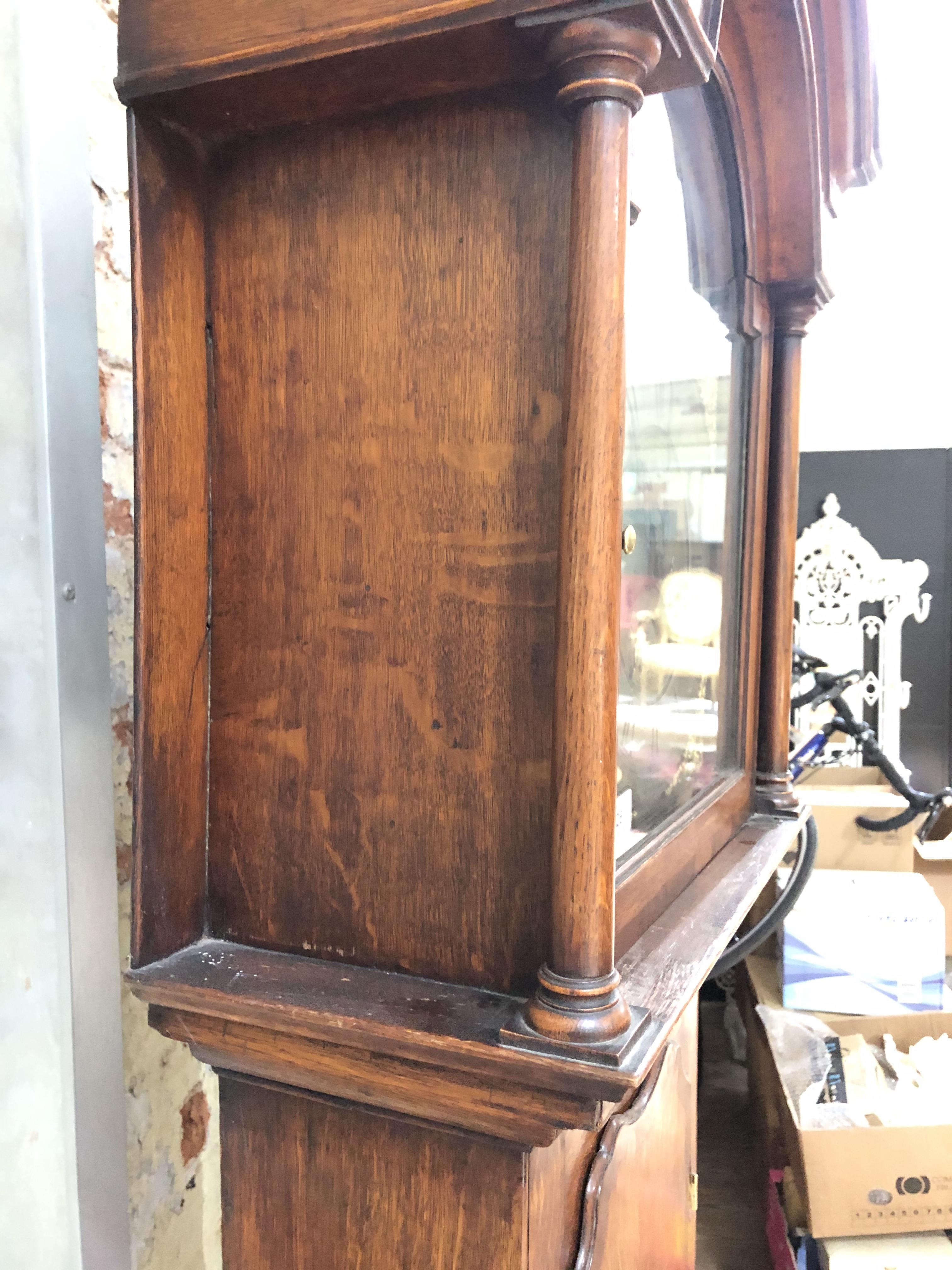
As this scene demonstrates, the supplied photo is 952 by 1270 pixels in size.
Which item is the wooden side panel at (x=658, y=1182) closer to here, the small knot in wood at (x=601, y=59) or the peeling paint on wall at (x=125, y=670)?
the peeling paint on wall at (x=125, y=670)

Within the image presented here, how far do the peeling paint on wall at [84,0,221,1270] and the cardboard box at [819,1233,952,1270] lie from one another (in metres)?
1.04

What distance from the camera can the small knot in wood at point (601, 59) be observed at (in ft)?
1.68

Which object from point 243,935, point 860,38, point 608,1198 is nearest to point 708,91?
point 860,38

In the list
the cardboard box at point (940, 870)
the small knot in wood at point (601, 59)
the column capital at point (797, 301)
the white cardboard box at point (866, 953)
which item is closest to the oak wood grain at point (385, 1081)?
the small knot in wood at point (601, 59)

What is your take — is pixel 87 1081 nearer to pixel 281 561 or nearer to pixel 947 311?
pixel 281 561

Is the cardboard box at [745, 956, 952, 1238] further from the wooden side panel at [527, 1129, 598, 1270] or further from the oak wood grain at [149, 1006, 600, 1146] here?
the oak wood grain at [149, 1006, 600, 1146]

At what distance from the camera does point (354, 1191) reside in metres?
0.69

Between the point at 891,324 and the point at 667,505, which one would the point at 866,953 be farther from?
the point at 891,324

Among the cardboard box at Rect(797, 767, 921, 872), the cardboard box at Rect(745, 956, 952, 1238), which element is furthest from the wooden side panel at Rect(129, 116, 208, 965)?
the cardboard box at Rect(797, 767, 921, 872)

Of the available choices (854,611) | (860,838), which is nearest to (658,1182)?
(860,838)

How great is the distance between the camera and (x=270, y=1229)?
73cm

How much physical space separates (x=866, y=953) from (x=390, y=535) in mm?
1551

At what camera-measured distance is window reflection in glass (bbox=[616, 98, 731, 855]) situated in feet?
2.55

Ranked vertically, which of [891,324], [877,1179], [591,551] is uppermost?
[891,324]
